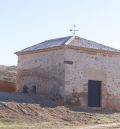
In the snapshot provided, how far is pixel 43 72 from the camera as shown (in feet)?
79.9

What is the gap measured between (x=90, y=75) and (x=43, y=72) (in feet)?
10.0

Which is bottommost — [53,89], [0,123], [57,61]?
[0,123]

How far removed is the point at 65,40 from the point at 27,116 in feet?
26.4

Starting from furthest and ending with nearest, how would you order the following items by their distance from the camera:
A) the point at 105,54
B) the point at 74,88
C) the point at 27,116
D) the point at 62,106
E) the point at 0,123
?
the point at 105,54, the point at 74,88, the point at 62,106, the point at 27,116, the point at 0,123

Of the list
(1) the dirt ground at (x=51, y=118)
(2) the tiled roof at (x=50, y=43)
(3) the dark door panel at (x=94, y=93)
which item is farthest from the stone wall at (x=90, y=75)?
(1) the dirt ground at (x=51, y=118)

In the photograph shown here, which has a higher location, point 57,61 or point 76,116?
point 57,61

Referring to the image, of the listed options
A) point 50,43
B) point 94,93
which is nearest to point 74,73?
point 94,93

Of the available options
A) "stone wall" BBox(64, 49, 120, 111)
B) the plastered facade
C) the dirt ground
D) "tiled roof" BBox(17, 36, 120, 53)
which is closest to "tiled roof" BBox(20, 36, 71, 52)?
"tiled roof" BBox(17, 36, 120, 53)

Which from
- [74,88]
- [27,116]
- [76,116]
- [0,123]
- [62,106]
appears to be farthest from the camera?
[74,88]

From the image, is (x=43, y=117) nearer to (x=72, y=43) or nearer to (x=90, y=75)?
(x=90, y=75)

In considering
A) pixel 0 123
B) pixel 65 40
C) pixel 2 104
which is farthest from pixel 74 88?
pixel 0 123

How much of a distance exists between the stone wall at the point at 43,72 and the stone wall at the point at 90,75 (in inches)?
21.4

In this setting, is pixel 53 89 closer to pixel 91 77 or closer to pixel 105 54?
pixel 91 77

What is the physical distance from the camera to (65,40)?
2423 centimetres
